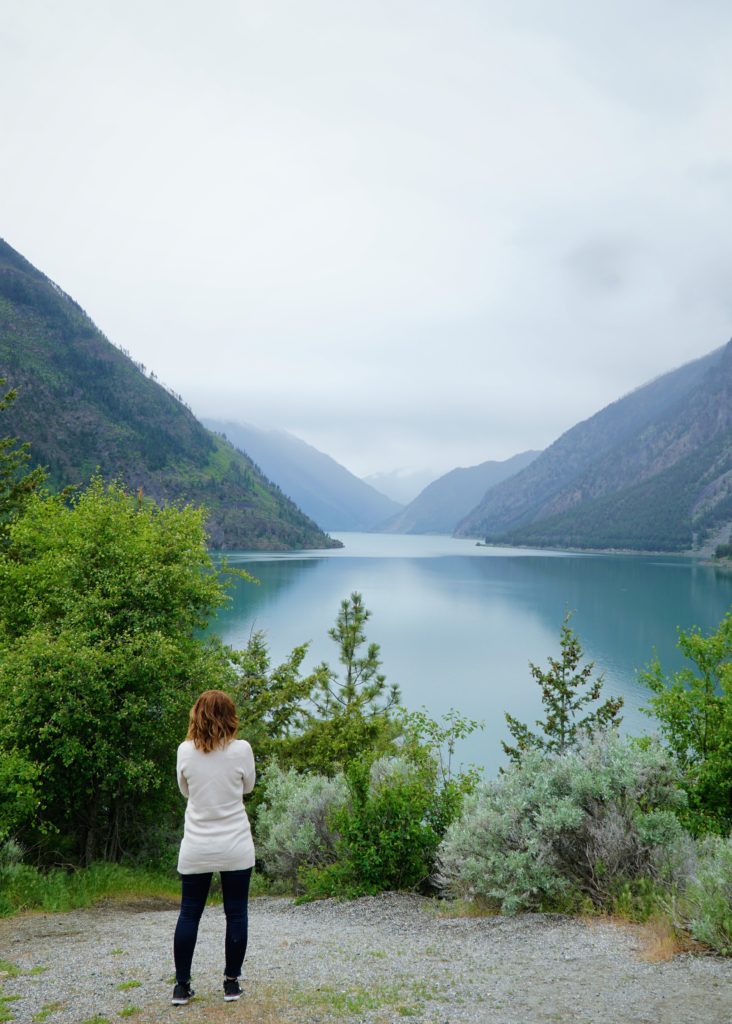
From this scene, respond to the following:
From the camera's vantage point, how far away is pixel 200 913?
518 centimetres

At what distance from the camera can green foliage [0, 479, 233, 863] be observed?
1210 centimetres

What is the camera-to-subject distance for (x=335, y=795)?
1105 centimetres

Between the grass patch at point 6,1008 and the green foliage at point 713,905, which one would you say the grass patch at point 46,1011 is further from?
the green foliage at point 713,905

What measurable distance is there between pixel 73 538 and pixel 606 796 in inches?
480

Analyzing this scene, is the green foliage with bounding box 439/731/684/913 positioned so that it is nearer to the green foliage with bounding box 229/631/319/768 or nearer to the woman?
the woman

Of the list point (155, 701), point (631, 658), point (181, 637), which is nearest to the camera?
point (155, 701)

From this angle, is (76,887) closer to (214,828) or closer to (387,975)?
(387,975)

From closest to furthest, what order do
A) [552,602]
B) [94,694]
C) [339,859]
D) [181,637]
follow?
1. [339,859]
2. [94,694]
3. [181,637]
4. [552,602]

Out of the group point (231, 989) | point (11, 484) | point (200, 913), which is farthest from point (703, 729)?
point (11, 484)

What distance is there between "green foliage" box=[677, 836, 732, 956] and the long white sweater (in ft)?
13.7

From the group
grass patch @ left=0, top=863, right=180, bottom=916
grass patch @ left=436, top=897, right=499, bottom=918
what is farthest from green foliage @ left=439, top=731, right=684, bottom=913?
grass patch @ left=0, top=863, right=180, bottom=916

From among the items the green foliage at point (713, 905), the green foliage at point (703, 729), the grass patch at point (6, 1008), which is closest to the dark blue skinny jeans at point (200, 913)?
the grass patch at point (6, 1008)

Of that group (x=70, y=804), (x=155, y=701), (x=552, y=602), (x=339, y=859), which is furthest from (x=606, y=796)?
(x=552, y=602)

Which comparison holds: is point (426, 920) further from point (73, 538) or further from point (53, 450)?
point (53, 450)
